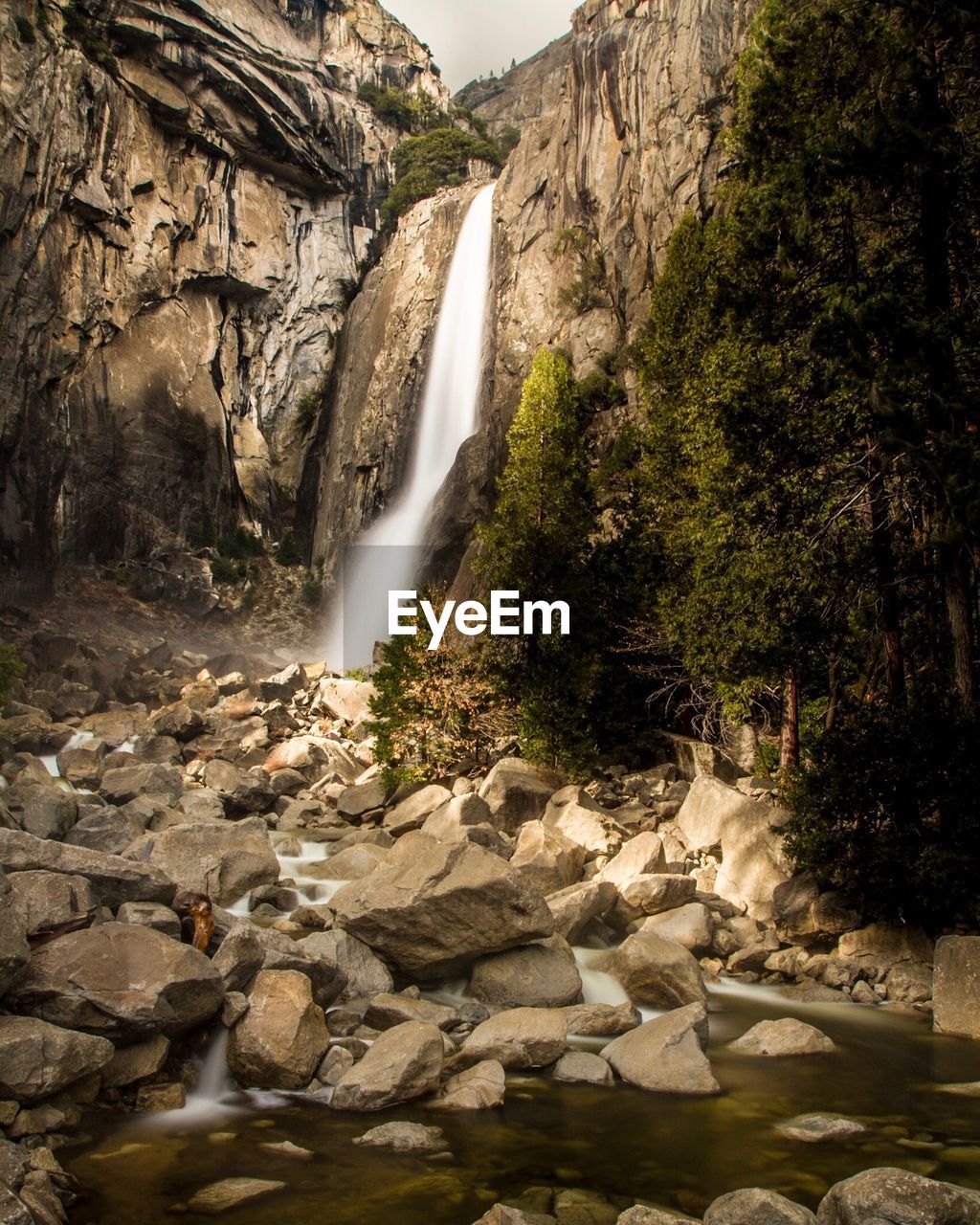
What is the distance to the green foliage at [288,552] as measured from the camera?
5597cm

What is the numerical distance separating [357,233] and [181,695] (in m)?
39.4

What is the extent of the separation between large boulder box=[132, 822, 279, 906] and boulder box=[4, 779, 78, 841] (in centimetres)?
214

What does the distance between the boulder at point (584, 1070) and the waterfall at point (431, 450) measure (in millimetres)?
37248

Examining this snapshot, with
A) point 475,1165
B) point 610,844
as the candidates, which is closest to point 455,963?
point 475,1165

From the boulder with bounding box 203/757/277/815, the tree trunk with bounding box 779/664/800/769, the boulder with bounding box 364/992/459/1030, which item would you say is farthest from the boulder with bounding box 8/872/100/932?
the boulder with bounding box 203/757/277/815

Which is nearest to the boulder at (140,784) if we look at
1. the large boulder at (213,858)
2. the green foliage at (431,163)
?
the large boulder at (213,858)

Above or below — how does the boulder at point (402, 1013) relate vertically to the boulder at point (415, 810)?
below

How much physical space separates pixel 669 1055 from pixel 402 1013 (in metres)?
2.50

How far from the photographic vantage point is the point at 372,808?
819 inches

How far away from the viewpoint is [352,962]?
10.1m

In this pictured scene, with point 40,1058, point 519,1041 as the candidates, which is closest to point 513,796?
point 519,1041

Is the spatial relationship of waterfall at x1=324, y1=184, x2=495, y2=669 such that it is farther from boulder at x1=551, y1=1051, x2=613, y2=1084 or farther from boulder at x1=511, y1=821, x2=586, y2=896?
boulder at x1=551, y1=1051, x2=613, y2=1084

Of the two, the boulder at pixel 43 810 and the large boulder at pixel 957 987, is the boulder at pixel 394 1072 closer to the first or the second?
the large boulder at pixel 957 987

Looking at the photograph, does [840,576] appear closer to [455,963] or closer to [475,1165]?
[455,963]
